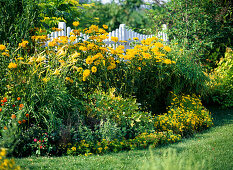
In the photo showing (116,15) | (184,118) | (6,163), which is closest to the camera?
(6,163)

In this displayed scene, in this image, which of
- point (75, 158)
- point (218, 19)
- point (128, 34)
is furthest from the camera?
point (218, 19)

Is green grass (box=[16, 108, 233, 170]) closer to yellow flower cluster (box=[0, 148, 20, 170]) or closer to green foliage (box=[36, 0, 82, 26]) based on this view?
yellow flower cluster (box=[0, 148, 20, 170])

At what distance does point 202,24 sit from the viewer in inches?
371

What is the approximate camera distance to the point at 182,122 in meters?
5.45

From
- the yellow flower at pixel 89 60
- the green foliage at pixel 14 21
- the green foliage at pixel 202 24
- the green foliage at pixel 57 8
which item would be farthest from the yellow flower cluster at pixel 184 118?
the green foliage at pixel 57 8

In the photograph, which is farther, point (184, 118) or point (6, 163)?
point (184, 118)

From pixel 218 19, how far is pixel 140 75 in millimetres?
5431

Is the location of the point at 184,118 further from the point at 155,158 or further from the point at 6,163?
the point at 6,163

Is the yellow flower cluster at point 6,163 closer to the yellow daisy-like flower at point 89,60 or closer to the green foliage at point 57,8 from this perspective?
the yellow daisy-like flower at point 89,60

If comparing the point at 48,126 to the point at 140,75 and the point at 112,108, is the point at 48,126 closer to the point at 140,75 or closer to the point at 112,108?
the point at 112,108

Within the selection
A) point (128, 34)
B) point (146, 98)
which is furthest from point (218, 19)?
point (146, 98)

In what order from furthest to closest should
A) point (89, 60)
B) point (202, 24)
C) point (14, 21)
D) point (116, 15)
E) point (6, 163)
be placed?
point (116, 15), point (202, 24), point (14, 21), point (89, 60), point (6, 163)

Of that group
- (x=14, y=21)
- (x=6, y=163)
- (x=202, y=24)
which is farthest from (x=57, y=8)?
(x=6, y=163)

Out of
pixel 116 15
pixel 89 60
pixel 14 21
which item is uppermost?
pixel 116 15
